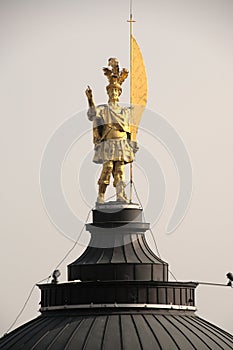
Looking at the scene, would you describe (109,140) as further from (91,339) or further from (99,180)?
(91,339)

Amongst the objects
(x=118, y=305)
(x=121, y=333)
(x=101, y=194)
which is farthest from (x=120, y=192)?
(x=121, y=333)

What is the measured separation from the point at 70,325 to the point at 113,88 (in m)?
16.2

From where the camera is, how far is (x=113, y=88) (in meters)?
96.6

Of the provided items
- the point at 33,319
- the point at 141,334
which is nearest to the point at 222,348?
the point at 141,334

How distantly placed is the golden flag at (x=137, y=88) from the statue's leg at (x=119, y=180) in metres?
1.93

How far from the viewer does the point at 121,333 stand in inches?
3393

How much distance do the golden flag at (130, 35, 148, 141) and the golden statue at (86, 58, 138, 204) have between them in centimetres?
57

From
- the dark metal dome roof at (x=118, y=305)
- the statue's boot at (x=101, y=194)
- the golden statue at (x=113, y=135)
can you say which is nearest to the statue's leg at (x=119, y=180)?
the golden statue at (x=113, y=135)

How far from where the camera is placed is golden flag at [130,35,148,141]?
318 feet

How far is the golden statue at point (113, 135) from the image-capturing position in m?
95.9

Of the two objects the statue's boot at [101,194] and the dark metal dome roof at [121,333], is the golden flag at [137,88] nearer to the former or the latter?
the statue's boot at [101,194]

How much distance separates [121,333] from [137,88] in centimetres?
1808

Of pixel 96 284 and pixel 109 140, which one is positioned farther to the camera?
pixel 109 140

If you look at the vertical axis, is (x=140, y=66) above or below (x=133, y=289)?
above
